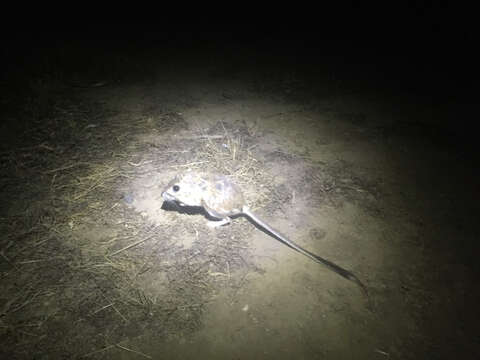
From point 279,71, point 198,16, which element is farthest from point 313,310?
point 198,16

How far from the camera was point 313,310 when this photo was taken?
2549 millimetres

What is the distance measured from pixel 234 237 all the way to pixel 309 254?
2.65 ft

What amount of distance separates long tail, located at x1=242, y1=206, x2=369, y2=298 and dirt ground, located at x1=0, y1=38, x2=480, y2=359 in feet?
0.21

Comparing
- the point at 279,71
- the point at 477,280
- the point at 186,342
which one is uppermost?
the point at 279,71

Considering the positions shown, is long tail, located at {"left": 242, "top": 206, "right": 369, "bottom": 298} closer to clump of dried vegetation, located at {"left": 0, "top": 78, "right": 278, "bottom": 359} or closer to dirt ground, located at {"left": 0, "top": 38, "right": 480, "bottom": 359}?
dirt ground, located at {"left": 0, "top": 38, "right": 480, "bottom": 359}

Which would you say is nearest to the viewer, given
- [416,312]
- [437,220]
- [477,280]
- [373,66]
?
[416,312]

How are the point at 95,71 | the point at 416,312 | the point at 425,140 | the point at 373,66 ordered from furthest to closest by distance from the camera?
the point at 373,66
the point at 95,71
the point at 425,140
the point at 416,312

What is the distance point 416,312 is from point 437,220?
132 cm

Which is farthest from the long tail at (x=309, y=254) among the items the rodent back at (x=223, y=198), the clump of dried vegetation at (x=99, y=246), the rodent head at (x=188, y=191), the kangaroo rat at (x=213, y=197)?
the rodent head at (x=188, y=191)

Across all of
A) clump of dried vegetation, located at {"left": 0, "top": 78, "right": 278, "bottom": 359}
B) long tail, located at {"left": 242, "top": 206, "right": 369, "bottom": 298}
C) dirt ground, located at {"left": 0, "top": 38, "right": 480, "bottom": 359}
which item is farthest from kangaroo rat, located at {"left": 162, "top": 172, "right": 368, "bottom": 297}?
clump of dried vegetation, located at {"left": 0, "top": 78, "right": 278, "bottom": 359}

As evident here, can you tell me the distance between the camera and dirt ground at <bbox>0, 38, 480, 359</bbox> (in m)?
2.35

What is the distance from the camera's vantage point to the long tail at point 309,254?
108 inches

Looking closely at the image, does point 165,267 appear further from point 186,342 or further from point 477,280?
point 477,280

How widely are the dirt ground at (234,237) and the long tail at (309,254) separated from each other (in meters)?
0.06
